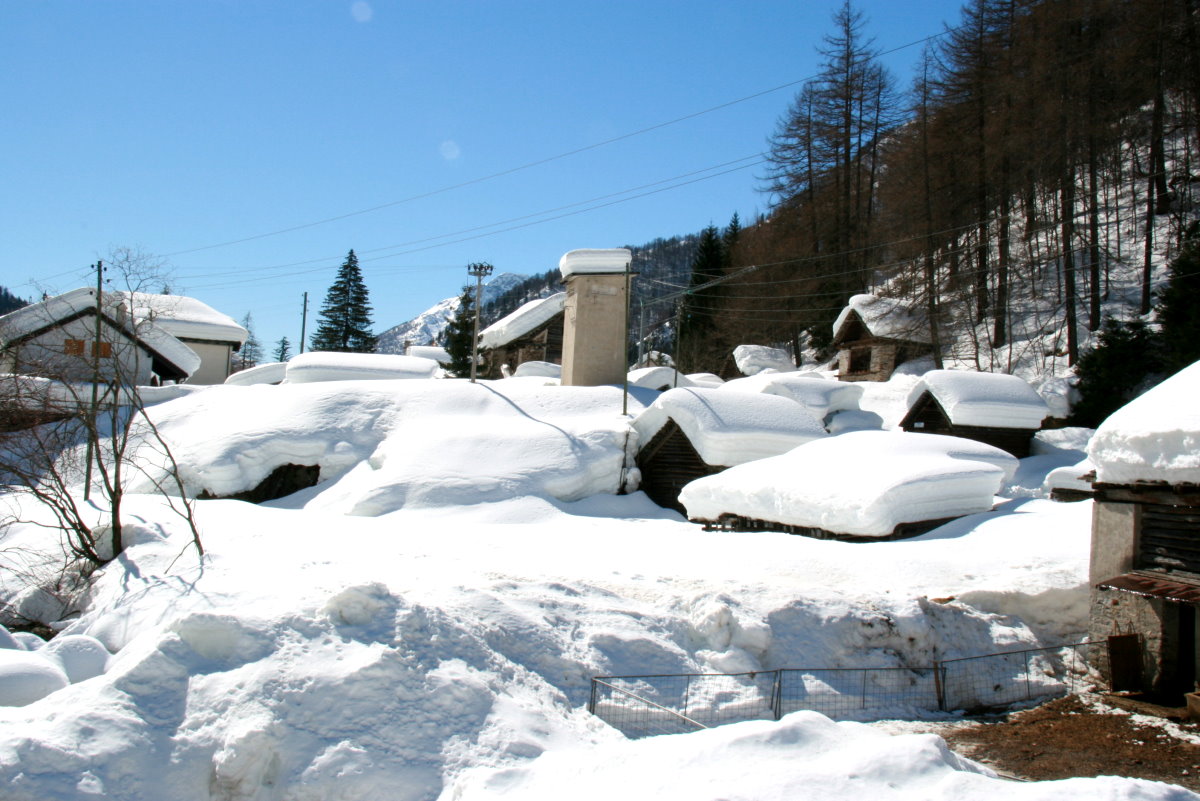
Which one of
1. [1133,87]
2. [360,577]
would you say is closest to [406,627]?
[360,577]

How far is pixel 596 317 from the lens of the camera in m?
24.0

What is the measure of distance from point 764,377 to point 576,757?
811 inches

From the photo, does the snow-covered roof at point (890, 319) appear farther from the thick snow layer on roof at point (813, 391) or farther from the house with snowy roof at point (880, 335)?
the thick snow layer on roof at point (813, 391)

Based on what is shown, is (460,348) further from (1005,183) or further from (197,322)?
(1005,183)

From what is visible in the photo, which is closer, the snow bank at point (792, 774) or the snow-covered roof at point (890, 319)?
the snow bank at point (792, 774)

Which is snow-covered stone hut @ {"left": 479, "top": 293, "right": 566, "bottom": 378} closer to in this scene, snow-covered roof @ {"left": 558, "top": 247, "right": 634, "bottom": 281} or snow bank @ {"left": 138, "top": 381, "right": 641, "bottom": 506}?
snow-covered roof @ {"left": 558, "top": 247, "right": 634, "bottom": 281}

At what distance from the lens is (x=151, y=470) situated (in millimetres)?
19469

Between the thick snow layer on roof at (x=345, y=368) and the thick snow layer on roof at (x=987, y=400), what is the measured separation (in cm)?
1704

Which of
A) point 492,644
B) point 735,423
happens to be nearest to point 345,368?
point 735,423

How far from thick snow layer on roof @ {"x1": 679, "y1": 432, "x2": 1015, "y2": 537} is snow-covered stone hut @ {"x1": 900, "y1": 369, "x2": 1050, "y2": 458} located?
5.79m

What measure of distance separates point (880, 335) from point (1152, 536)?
2164 centimetres

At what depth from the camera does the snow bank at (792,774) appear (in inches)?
154

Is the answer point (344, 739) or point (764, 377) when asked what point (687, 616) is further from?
point (764, 377)

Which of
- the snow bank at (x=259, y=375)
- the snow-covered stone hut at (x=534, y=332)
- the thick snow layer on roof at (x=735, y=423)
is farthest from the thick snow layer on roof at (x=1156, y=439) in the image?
the snow bank at (x=259, y=375)
